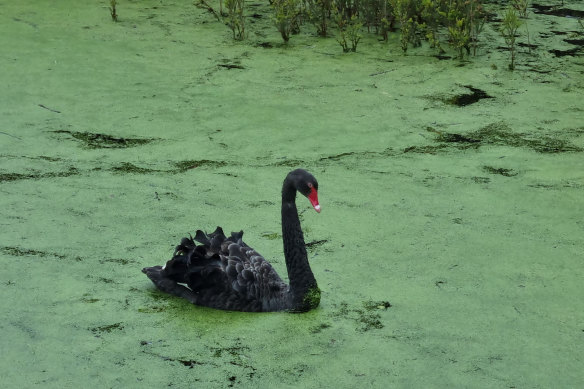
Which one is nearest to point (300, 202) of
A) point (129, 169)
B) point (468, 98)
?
point (129, 169)

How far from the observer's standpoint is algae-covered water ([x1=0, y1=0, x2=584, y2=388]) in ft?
8.09

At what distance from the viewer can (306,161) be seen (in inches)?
160

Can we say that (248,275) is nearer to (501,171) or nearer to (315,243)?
(315,243)

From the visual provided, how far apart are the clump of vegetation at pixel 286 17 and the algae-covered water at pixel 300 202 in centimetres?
12

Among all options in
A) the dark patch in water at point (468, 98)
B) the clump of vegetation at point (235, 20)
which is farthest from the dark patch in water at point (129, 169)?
the clump of vegetation at point (235, 20)

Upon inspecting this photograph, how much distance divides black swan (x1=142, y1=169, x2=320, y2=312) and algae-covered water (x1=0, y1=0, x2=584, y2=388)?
5 cm

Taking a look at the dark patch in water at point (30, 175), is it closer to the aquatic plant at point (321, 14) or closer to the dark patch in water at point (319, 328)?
the dark patch in water at point (319, 328)

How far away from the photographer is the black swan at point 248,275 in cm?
270

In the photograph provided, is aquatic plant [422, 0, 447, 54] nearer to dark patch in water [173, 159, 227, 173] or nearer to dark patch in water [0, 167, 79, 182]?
dark patch in water [173, 159, 227, 173]

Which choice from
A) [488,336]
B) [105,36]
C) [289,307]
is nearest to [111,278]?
[289,307]

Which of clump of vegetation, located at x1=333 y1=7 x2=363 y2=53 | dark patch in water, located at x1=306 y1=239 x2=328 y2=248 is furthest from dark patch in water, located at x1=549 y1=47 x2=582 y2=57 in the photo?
dark patch in water, located at x1=306 y1=239 x2=328 y2=248

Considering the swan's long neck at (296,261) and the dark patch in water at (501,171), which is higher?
the swan's long neck at (296,261)

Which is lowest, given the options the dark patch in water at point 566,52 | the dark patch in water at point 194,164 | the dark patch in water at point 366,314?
the dark patch in water at point 366,314

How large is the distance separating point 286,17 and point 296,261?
334 cm
